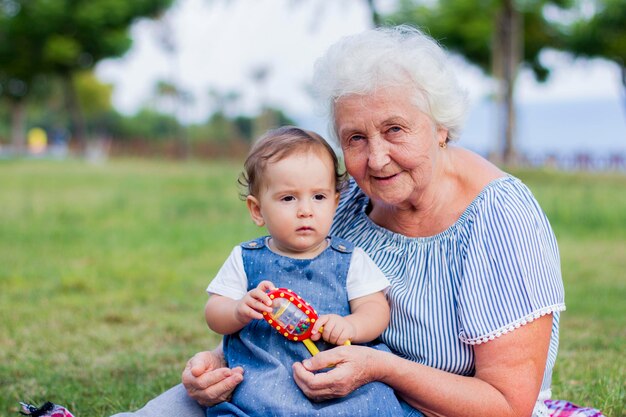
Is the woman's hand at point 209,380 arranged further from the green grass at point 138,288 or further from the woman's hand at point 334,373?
the green grass at point 138,288

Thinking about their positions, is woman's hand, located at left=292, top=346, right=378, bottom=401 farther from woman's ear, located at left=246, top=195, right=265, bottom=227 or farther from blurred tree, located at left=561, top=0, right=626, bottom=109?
blurred tree, located at left=561, top=0, right=626, bottom=109

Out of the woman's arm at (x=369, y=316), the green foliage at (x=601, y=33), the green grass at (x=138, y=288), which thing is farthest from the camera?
the green foliage at (x=601, y=33)

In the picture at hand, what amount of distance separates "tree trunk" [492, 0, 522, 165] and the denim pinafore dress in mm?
19010

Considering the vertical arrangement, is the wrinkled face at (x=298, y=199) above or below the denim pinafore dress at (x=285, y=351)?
above

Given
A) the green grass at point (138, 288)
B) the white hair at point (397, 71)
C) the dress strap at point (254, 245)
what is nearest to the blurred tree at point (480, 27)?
the green grass at point (138, 288)

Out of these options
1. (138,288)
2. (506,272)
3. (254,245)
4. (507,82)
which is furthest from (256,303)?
(507,82)

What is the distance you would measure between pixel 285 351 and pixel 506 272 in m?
0.75

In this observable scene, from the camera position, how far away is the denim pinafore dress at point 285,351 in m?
2.49

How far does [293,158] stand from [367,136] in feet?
0.95

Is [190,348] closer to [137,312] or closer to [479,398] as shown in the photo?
[137,312]

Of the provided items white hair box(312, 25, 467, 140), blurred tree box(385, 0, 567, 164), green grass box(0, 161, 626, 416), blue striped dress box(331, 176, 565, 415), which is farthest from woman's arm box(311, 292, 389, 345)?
blurred tree box(385, 0, 567, 164)

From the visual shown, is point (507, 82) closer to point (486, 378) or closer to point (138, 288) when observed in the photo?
point (138, 288)

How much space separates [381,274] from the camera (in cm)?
282

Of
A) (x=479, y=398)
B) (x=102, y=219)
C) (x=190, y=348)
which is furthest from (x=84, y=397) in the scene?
(x=102, y=219)
